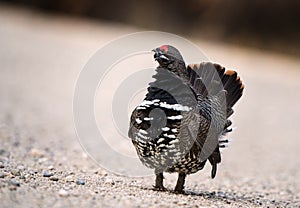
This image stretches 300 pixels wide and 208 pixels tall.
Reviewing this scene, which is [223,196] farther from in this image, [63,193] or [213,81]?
[63,193]

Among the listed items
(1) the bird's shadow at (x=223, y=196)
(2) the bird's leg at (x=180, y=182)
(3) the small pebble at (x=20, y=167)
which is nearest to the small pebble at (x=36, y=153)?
(3) the small pebble at (x=20, y=167)

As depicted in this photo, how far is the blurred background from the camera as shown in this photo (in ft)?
82.9

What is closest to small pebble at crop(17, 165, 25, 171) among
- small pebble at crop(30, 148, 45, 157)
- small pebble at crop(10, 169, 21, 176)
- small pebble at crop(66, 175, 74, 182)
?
small pebble at crop(10, 169, 21, 176)

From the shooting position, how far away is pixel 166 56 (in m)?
5.62

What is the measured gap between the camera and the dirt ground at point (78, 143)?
5438 mm

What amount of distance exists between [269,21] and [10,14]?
12.6 m

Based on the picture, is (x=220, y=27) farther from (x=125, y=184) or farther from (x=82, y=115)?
(x=125, y=184)

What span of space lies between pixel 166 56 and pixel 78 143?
4.54 m

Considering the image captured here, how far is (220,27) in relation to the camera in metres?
26.2

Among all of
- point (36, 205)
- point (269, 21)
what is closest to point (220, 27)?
point (269, 21)

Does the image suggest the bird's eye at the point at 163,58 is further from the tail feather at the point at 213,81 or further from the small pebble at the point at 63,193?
the small pebble at the point at 63,193

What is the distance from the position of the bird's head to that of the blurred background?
65.4ft

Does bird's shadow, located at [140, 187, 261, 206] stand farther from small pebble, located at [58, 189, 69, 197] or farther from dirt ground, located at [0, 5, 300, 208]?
small pebble, located at [58, 189, 69, 197]

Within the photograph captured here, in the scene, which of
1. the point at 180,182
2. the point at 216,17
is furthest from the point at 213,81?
the point at 216,17
